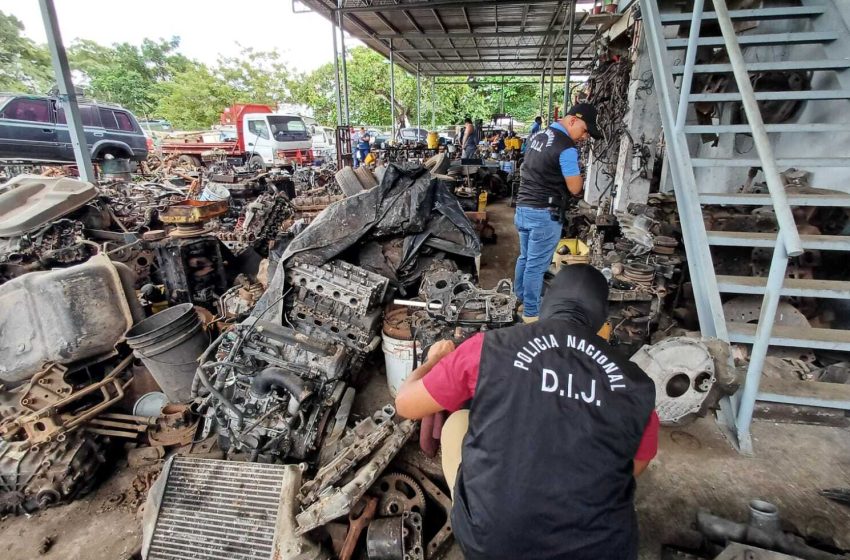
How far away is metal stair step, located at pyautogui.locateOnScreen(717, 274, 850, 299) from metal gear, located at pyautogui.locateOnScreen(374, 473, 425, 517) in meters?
2.03

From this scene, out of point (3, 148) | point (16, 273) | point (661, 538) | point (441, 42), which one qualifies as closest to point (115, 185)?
point (3, 148)

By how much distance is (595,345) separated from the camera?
48.1 inches

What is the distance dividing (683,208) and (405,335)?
196 cm

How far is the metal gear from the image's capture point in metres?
1.99

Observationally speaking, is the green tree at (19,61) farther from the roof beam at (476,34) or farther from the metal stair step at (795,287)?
the metal stair step at (795,287)

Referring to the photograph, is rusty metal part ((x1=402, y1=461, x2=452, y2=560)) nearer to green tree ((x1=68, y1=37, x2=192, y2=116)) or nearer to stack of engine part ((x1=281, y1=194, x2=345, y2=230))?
stack of engine part ((x1=281, y1=194, x2=345, y2=230))

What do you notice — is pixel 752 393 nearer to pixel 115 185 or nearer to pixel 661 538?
pixel 661 538

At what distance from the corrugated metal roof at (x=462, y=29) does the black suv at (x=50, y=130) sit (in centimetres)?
679

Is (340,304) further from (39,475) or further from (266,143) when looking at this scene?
(266,143)

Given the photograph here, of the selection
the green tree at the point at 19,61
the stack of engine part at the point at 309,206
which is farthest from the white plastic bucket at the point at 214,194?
the green tree at the point at 19,61

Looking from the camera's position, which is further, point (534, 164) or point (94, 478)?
point (534, 164)

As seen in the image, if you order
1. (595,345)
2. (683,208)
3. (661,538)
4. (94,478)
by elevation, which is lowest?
(94,478)

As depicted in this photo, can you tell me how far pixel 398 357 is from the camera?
277cm

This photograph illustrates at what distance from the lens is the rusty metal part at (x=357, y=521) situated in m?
1.87
